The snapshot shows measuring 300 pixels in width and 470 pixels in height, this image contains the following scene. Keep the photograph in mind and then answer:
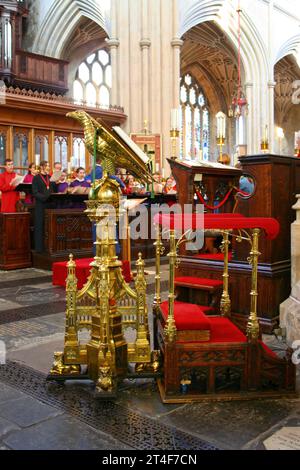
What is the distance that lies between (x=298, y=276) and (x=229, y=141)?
23.4 meters

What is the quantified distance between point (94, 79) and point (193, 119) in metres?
6.56

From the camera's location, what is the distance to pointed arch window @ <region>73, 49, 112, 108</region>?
20547 mm

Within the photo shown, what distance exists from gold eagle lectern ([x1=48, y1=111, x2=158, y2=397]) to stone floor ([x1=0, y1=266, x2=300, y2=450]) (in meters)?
0.12

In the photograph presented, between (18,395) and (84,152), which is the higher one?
(84,152)

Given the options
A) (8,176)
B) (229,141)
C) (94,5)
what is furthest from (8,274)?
(229,141)

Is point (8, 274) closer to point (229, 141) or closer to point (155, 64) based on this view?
point (155, 64)

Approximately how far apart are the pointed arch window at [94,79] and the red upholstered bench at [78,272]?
1499 cm

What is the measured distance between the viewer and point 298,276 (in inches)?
157

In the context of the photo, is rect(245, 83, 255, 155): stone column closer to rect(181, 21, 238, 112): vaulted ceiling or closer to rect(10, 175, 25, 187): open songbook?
rect(181, 21, 238, 112): vaulted ceiling

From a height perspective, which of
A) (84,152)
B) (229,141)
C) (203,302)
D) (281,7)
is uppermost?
(281,7)

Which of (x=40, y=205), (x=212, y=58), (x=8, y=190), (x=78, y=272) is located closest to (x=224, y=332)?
(x=78, y=272)

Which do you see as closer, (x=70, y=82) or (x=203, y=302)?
(x=203, y=302)

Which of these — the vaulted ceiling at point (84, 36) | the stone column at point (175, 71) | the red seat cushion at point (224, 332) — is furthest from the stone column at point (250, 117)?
the red seat cushion at point (224, 332)

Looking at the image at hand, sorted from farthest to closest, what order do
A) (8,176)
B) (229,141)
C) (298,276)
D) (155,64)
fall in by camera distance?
1. (229,141)
2. (155,64)
3. (8,176)
4. (298,276)
